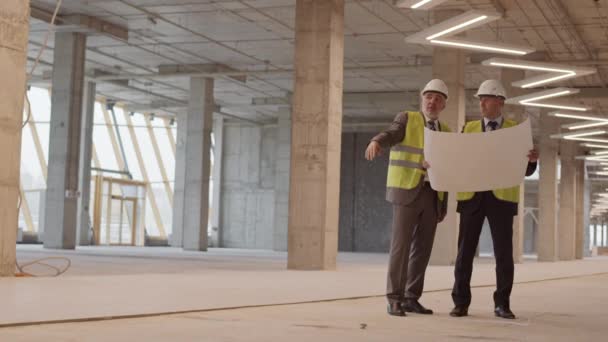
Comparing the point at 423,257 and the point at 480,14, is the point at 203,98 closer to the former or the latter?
the point at 480,14

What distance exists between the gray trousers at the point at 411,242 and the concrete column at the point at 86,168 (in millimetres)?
29235

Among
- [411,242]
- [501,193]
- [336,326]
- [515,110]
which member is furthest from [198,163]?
[336,326]

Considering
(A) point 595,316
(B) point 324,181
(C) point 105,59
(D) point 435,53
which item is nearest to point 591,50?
(D) point 435,53

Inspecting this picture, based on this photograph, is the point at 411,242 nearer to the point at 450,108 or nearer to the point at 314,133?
the point at 314,133

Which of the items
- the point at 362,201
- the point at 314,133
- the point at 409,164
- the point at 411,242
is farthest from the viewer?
the point at 362,201

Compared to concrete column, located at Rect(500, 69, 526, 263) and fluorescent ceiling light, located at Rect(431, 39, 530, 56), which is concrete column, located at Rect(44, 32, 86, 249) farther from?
fluorescent ceiling light, located at Rect(431, 39, 530, 56)

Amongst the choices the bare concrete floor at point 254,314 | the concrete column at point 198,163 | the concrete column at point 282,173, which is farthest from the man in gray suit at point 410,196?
the concrete column at point 282,173

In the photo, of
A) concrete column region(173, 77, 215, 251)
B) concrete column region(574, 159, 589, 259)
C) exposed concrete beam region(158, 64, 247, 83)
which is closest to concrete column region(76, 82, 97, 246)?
exposed concrete beam region(158, 64, 247, 83)

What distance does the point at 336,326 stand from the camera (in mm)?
6461

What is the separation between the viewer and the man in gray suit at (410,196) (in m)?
7.89

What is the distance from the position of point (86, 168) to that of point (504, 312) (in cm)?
3112

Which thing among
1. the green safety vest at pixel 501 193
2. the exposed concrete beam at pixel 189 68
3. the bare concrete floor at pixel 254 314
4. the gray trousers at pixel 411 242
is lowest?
the bare concrete floor at pixel 254 314

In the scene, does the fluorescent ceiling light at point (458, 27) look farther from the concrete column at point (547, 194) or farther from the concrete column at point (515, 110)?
the concrete column at point (547, 194)

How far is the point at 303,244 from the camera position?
754 inches
